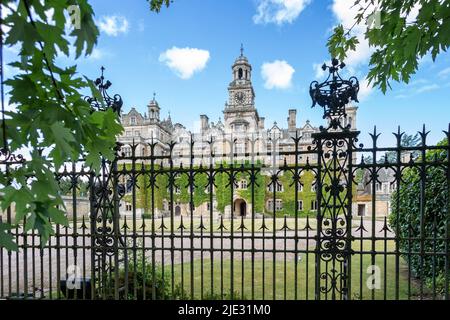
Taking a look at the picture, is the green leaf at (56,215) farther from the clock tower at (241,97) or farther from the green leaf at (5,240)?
the clock tower at (241,97)

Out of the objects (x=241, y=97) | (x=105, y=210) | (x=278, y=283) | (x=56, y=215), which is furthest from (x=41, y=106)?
(x=241, y=97)

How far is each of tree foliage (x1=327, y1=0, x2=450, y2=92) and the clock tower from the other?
27587 mm

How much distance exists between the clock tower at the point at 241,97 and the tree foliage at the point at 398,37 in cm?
2759

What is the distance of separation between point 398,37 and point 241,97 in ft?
104

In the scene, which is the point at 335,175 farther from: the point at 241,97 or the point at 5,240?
the point at 241,97

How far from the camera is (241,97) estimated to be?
112 feet

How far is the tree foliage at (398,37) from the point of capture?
2.69 m

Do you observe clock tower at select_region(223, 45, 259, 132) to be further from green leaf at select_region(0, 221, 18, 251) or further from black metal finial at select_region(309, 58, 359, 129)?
green leaf at select_region(0, 221, 18, 251)

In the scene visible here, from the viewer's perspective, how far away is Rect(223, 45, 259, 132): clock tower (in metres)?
33.2

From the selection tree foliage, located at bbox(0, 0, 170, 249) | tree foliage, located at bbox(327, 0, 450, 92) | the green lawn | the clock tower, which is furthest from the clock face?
tree foliage, located at bbox(0, 0, 170, 249)

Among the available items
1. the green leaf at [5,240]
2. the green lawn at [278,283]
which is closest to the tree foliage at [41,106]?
the green leaf at [5,240]
